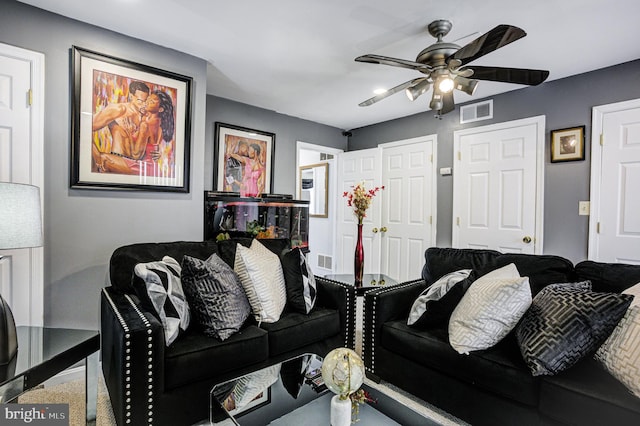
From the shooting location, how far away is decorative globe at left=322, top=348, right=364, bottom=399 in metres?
1.15

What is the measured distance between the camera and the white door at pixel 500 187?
11.1 ft

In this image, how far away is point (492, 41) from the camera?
5.68ft

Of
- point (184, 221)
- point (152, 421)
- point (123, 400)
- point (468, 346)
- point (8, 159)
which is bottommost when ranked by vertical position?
point (152, 421)

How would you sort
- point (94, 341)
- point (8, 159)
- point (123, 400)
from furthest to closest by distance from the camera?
Result: point (8, 159)
point (94, 341)
point (123, 400)

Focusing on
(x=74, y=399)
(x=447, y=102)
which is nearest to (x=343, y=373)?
(x=74, y=399)

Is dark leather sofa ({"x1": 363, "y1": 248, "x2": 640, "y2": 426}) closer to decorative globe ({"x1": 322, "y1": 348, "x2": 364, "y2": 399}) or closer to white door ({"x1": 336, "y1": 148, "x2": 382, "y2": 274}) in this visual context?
decorative globe ({"x1": 322, "y1": 348, "x2": 364, "y2": 399})

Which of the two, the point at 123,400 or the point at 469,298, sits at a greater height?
the point at 469,298

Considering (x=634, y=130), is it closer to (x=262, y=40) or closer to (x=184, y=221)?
(x=262, y=40)

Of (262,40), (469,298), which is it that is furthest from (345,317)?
(262,40)

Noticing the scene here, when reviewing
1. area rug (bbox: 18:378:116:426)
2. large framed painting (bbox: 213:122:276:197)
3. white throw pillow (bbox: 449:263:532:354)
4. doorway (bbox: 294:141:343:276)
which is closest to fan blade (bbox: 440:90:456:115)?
white throw pillow (bbox: 449:263:532:354)

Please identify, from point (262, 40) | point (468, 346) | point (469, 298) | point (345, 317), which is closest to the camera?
point (468, 346)

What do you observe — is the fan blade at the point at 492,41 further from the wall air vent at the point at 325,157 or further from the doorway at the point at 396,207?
the wall air vent at the point at 325,157

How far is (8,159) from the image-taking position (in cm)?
203

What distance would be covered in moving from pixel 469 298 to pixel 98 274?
254cm
